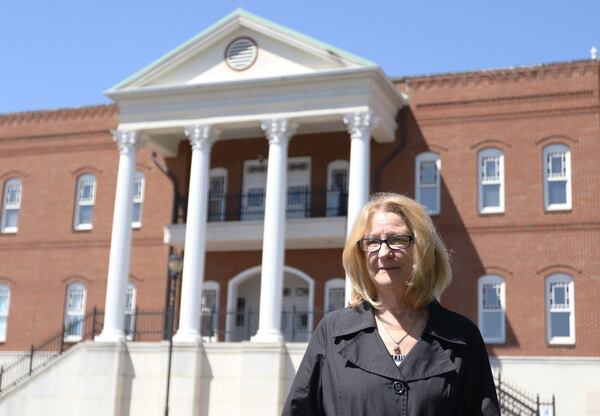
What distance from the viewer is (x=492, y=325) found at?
2536cm

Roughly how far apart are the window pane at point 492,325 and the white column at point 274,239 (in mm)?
6101

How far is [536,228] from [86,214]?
1593cm

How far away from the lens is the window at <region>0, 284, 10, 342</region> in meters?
31.4

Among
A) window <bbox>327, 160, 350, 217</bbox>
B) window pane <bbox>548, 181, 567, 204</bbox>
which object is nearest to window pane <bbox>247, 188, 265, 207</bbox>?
window <bbox>327, 160, 350, 217</bbox>

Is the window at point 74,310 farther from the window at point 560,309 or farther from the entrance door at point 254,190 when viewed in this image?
the window at point 560,309

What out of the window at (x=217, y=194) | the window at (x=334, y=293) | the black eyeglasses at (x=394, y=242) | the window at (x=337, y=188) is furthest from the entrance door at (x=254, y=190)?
the black eyeglasses at (x=394, y=242)

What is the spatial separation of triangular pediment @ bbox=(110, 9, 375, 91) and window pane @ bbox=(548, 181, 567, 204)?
7.25m

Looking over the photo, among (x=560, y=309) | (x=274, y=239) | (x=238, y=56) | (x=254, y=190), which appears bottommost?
(x=560, y=309)

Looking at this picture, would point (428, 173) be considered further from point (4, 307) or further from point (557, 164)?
point (4, 307)

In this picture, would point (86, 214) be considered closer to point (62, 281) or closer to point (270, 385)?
point (62, 281)

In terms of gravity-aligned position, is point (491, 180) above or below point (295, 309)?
above

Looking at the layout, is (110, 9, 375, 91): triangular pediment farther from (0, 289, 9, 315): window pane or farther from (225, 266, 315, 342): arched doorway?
(0, 289, 9, 315): window pane

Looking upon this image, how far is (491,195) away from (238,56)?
8776 millimetres

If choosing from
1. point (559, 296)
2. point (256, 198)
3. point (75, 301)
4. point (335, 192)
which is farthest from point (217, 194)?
point (559, 296)
